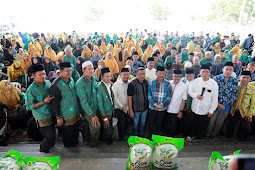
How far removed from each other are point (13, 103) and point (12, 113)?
0.24 metres

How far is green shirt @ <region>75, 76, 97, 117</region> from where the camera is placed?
9.48 ft

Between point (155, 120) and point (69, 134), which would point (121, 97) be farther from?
point (69, 134)

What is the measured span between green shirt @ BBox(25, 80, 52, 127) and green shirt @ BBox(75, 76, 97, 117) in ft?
1.57

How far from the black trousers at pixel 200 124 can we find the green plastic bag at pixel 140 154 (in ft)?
6.37

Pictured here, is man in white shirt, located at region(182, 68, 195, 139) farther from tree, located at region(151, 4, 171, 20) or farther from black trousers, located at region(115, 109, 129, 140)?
tree, located at region(151, 4, 171, 20)

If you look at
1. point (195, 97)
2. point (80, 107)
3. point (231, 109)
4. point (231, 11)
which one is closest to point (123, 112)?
point (80, 107)

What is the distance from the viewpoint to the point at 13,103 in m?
3.98

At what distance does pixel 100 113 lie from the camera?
10.2 feet

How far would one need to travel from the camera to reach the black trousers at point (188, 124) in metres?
3.59

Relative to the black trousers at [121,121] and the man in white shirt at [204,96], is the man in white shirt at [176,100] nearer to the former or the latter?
the man in white shirt at [204,96]

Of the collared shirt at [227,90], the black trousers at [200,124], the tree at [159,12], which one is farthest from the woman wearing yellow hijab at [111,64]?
the tree at [159,12]

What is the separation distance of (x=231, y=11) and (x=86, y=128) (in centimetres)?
2977

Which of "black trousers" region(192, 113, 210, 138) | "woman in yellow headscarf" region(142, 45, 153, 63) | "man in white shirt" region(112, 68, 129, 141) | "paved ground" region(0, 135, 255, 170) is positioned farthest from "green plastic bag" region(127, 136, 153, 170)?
"woman in yellow headscarf" region(142, 45, 153, 63)

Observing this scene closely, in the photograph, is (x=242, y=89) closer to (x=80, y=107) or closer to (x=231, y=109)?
(x=231, y=109)
